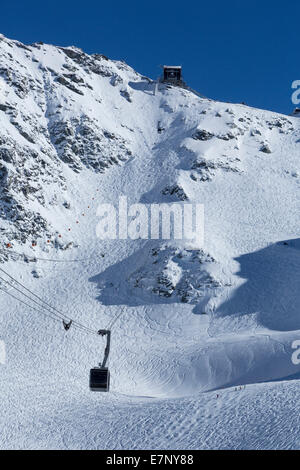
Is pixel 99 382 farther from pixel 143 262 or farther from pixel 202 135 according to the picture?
pixel 202 135

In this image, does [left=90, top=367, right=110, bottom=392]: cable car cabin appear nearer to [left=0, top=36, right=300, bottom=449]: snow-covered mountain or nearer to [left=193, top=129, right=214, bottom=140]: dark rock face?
[left=0, top=36, right=300, bottom=449]: snow-covered mountain

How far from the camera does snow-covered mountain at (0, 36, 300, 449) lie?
3578cm

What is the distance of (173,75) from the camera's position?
12419cm

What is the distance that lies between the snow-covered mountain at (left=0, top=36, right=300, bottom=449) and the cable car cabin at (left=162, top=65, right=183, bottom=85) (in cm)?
808

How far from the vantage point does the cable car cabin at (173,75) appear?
12338 cm

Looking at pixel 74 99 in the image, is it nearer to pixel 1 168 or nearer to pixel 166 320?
pixel 1 168

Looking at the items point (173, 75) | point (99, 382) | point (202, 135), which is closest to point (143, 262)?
point (99, 382)

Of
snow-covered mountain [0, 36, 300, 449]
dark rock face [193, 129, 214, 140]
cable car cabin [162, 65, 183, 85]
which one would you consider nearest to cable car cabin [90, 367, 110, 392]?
snow-covered mountain [0, 36, 300, 449]

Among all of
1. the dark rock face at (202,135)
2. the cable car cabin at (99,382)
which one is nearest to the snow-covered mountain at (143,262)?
the dark rock face at (202,135)

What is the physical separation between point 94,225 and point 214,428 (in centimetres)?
4998

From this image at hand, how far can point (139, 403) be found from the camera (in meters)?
39.3

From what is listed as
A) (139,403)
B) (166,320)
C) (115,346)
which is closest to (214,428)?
(139,403)

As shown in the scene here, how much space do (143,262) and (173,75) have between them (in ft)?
232

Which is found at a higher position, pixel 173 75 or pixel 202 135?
pixel 173 75
